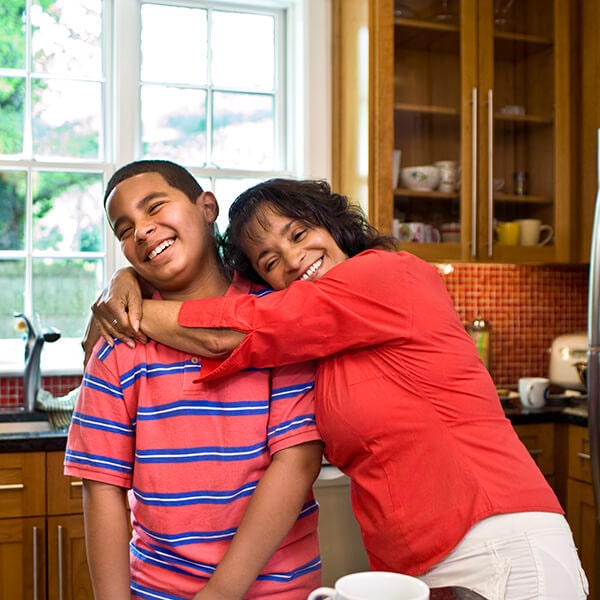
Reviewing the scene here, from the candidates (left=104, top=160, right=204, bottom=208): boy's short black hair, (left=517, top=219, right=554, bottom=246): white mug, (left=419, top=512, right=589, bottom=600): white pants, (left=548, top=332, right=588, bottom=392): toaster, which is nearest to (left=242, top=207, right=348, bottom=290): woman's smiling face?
(left=104, top=160, right=204, bottom=208): boy's short black hair

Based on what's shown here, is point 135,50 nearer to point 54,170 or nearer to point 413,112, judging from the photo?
point 54,170

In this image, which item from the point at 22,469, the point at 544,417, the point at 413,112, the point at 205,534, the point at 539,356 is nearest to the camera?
the point at 205,534

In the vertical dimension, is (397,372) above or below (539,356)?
above

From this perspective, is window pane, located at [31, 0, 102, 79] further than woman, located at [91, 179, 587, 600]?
Yes

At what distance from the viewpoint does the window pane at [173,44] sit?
3.16 metres

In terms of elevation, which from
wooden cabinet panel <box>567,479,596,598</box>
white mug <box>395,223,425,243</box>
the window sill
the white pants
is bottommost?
wooden cabinet panel <box>567,479,596,598</box>

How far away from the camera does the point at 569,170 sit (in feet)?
10.7

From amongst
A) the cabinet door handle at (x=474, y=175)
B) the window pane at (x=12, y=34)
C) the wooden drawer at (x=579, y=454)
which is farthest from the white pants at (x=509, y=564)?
the window pane at (x=12, y=34)

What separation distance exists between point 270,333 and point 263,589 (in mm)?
371

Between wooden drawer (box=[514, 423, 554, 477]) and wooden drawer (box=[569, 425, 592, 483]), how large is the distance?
0.23ft

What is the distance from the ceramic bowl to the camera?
3.06m

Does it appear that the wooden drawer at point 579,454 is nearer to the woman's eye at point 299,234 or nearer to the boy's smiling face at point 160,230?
the woman's eye at point 299,234

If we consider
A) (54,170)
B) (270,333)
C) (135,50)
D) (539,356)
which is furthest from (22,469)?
(539,356)

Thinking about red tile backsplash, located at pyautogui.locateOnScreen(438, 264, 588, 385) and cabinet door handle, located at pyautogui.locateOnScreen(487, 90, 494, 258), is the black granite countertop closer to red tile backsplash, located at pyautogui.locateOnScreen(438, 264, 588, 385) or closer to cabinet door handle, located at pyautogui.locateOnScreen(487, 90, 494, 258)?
red tile backsplash, located at pyautogui.locateOnScreen(438, 264, 588, 385)
